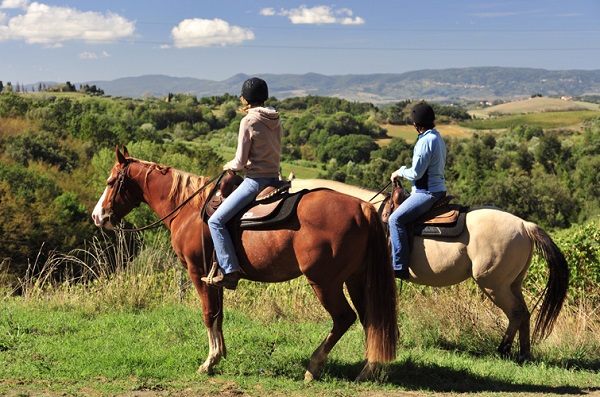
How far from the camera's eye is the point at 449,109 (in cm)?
15488

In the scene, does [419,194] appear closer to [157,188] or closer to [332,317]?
[332,317]

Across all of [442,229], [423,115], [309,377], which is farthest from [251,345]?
[423,115]

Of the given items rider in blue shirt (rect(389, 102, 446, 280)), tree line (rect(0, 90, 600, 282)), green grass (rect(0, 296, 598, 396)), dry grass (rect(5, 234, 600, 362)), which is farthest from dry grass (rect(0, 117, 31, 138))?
rider in blue shirt (rect(389, 102, 446, 280))

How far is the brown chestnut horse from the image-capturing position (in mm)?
5582

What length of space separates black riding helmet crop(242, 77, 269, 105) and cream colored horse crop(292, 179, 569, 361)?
230 cm

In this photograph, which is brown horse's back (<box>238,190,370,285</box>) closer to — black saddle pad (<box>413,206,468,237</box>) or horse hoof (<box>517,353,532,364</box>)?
black saddle pad (<box>413,206,468,237</box>)

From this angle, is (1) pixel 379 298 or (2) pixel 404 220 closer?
(1) pixel 379 298

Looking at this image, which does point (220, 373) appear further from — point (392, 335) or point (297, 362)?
point (392, 335)

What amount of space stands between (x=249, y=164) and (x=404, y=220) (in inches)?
72.4

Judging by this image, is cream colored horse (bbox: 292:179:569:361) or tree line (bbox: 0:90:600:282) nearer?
cream colored horse (bbox: 292:179:569:361)

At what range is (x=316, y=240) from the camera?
5.56m

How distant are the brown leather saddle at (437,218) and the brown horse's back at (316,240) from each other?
1.18 metres

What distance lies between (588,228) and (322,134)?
344 feet

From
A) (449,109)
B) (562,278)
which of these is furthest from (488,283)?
(449,109)
